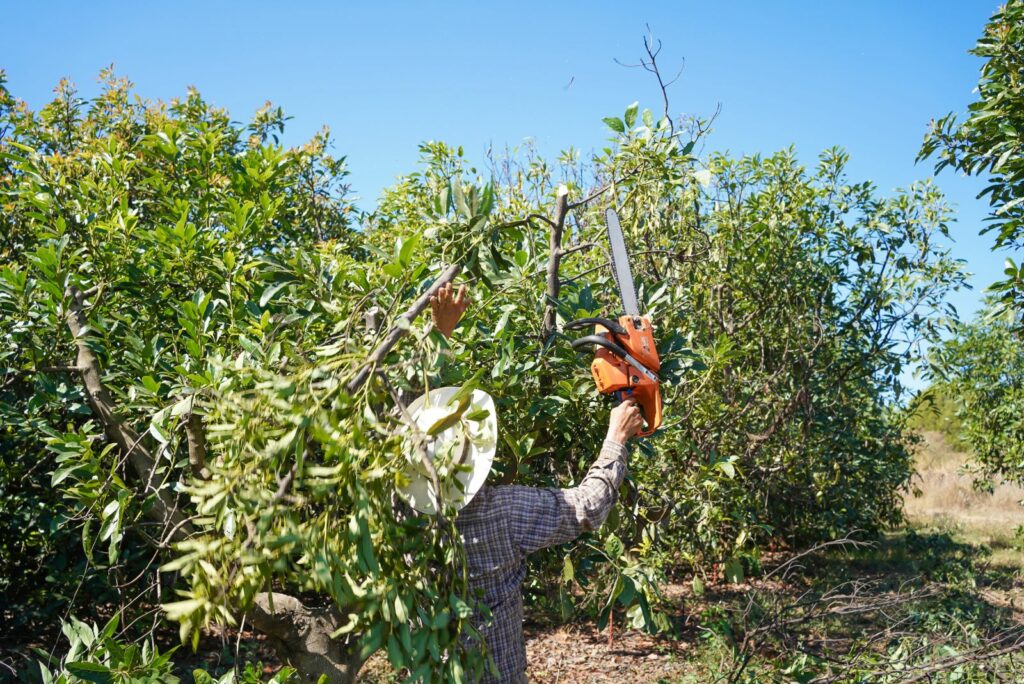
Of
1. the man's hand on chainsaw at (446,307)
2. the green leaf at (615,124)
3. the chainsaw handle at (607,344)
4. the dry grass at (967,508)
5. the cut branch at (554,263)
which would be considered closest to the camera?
the man's hand on chainsaw at (446,307)

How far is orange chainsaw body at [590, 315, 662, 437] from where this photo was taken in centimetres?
264

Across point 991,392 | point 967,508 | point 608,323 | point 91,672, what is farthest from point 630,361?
point 967,508

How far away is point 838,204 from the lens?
26.0 ft

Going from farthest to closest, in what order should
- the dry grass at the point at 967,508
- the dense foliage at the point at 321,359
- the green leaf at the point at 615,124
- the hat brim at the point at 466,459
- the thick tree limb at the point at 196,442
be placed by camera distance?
1. the dry grass at the point at 967,508
2. the green leaf at the point at 615,124
3. the thick tree limb at the point at 196,442
4. the hat brim at the point at 466,459
5. the dense foliage at the point at 321,359

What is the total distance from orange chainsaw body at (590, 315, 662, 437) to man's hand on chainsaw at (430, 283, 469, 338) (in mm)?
528

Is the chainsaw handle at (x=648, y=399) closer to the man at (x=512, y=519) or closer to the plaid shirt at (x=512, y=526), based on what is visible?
the man at (x=512, y=519)

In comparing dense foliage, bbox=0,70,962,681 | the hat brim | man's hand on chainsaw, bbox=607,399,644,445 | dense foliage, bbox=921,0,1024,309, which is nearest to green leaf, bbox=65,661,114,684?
dense foliage, bbox=0,70,962,681

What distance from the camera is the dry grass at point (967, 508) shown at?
10461 millimetres

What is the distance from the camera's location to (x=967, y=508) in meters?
14.2

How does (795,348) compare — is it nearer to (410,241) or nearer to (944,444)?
(410,241)

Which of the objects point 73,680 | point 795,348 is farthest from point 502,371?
point 795,348

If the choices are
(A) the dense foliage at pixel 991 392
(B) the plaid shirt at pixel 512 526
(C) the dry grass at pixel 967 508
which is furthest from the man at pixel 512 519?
(A) the dense foliage at pixel 991 392

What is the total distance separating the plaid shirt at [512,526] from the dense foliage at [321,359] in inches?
8.6

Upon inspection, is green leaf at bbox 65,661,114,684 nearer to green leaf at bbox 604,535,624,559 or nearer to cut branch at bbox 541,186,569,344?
cut branch at bbox 541,186,569,344
